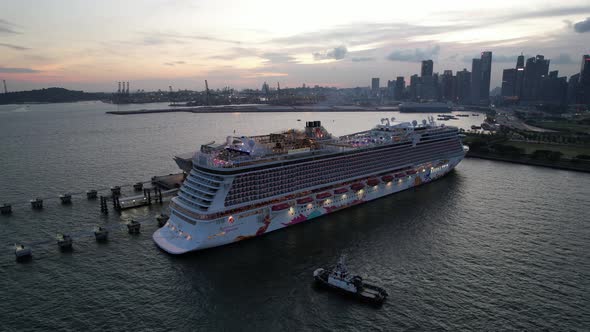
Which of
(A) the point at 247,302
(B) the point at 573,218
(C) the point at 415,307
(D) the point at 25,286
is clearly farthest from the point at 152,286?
(B) the point at 573,218

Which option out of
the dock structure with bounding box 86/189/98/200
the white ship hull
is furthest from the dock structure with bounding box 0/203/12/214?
the white ship hull

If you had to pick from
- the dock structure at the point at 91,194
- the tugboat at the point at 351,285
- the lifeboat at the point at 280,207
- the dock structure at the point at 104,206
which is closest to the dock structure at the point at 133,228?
the dock structure at the point at 104,206

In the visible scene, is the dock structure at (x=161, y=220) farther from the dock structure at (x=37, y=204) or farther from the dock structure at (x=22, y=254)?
the dock structure at (x=37, y=204)

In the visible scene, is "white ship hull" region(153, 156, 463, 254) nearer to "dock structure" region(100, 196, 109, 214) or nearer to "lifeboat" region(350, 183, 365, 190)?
"lifeboat" region(350, 183, 365, 190)

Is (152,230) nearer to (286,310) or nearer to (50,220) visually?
(50,220)

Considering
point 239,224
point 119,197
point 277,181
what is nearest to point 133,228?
point 239,224

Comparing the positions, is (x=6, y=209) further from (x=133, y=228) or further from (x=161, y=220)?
(x=161, y=220)
